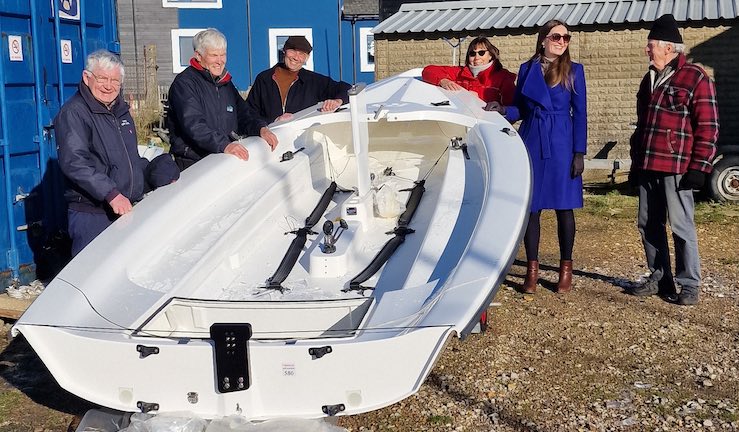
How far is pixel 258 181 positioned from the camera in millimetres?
5133

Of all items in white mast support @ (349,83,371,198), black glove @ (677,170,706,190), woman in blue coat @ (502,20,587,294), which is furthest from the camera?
woman in blue coat @ (502,20,587,294)

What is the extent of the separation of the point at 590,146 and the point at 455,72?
14.9ft

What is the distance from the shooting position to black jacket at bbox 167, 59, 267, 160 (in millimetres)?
4930

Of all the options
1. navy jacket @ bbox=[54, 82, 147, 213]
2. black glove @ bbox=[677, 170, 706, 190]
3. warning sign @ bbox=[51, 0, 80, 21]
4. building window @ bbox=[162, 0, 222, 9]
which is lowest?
black glove @ bbox=[677, 170, 706, 190]

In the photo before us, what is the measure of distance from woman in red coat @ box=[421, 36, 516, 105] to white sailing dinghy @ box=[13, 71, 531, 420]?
13cm

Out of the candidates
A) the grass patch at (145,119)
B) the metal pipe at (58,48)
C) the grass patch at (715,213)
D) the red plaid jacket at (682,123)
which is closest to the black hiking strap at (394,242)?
the red plaid jacket at (682,123)

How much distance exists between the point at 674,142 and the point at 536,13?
261 inches

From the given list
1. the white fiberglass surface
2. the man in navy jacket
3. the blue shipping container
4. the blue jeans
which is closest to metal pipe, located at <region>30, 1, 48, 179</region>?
the blue shipping container

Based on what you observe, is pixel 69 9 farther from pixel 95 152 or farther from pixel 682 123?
pixel 682 123

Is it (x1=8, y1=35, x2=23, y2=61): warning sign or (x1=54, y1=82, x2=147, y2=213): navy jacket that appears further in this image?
(x1=8, y1=35, x2=23, y2=61): warning sign

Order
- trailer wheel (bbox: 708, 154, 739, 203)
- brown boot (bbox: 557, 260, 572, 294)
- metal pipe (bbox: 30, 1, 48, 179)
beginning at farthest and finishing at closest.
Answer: trailer wheel (bbox: 708, 154, 739, 203)
metal pipe (bbox: 30, 1, 48, 179)
brown boot (bbox: 557, 260, 572, 294)

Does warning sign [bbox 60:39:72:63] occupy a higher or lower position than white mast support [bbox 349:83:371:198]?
higher

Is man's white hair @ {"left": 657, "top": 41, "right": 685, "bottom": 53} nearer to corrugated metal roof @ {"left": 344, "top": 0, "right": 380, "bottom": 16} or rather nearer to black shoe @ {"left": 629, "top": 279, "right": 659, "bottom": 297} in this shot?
black shoe @ {"left": 629, "top": 279, "right": 659, "bottom": 297}

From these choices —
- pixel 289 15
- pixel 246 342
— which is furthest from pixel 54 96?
pixel 289 15
